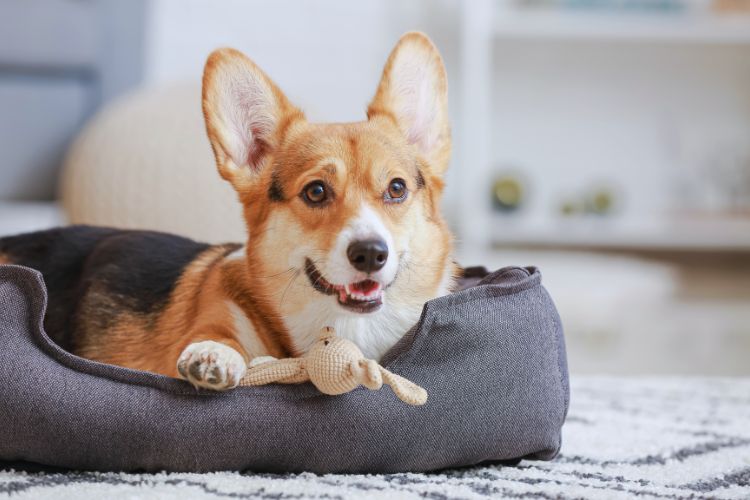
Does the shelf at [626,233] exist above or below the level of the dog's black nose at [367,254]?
below

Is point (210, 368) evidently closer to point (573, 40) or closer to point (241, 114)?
point (241, 114)

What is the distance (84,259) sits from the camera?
161cm

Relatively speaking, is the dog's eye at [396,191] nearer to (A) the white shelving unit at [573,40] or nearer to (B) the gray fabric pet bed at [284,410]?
(B) the gray fabric pet bed at [284,410]

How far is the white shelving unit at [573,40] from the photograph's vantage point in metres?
4.07

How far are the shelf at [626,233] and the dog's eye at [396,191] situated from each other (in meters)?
2.97

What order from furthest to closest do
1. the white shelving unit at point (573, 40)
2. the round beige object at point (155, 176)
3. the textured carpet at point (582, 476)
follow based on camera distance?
the white shelving unit at point (573, 40) → the round beige object at point (155, 176) → the textured carpet at point (582, 476)

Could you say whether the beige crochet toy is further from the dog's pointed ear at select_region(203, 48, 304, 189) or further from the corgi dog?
the dog's pointed ear at select_region(203, 48, 304, 189)

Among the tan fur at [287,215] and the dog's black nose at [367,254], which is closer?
the dog's black nose at [367,254]

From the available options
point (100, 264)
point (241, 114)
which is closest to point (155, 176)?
point (100, 264)

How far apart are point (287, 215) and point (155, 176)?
1.11m

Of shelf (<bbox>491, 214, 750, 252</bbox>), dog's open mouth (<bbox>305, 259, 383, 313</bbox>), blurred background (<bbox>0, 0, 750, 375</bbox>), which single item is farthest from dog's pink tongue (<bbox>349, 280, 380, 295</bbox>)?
shelf (<bbox>491, 214, 750, 252</bbox>)

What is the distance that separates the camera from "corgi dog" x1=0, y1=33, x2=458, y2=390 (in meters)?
1.26

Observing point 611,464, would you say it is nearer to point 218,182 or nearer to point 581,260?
point 218,182

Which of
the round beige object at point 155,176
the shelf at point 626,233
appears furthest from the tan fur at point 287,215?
the shelf at point 626,233
